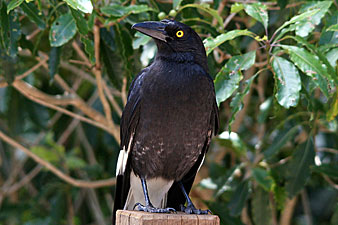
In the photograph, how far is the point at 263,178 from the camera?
3.34 meters

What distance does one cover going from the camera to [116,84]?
124 inches

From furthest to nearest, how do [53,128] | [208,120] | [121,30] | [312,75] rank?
[53,128]
[121,30]
[208,120]
[312,75]

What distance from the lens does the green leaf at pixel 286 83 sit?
2.29 m

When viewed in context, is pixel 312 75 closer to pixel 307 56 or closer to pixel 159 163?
pixel 307 56

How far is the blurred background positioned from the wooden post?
25.8 inches

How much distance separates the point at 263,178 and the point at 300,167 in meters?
0.23

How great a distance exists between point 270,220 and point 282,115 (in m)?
0.76

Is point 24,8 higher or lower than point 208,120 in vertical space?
higher

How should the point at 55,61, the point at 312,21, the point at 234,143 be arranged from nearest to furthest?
the point at 312,21
the point at 55,61
the point at 234,143

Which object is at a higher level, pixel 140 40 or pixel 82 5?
pixel 82 5

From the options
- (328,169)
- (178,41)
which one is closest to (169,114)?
(178,41)

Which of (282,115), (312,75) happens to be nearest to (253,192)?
(282,115)

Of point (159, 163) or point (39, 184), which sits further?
point (39, 184)

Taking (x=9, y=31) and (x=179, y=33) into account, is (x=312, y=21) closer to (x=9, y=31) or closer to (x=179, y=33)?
(x=179, y=33)
